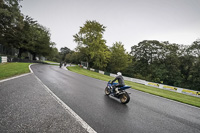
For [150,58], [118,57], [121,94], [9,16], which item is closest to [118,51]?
[118,57]

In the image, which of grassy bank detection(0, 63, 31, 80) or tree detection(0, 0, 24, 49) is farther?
tree detection(0, 0, 24, 49)

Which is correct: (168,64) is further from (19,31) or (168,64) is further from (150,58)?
(19,31)

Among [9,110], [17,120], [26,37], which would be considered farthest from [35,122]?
[26,37]

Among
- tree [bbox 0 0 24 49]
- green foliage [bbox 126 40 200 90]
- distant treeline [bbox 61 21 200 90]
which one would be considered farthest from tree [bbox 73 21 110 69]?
green foliage [bbox 126 40 200 90]

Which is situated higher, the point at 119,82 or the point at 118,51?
the point at 118,51

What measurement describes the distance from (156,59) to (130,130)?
1615 inches

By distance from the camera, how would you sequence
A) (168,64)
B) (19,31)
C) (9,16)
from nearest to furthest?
(9,16)
(19,31)
(168,64)

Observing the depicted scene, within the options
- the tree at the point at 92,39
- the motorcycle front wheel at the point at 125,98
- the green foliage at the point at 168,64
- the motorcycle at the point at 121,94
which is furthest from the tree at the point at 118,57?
the motorcycle front wheel at the point at 125,98

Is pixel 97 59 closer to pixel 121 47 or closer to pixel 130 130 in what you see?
pixel 121 47

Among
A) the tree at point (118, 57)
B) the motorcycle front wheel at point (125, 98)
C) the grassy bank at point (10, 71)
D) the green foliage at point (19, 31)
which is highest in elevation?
the green foliage at point (19, 31)

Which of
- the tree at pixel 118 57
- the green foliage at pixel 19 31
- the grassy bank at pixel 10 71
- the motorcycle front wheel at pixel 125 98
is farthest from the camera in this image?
the tree at pixel 118 57

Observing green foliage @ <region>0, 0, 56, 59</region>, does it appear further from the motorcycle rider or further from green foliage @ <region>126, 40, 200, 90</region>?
green foliage @ <region>126, 40, 200, 90</region>

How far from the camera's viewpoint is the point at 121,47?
3688 centimetres

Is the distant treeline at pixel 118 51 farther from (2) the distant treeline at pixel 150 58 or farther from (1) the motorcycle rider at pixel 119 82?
(1) the motorcycle rider at pixel 119 82
